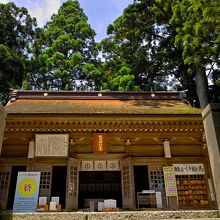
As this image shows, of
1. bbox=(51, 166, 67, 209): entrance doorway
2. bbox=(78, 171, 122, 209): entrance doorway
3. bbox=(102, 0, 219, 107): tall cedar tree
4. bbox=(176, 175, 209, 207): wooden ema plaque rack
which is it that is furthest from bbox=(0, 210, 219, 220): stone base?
bbox=(102, 0, 219, 107): tall cedar tree

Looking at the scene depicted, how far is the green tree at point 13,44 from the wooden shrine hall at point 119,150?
12513 millimetres

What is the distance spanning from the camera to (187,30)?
12.2 m

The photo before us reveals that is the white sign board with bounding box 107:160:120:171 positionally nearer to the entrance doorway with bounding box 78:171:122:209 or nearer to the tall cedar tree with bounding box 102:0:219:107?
the entrance doorway with bounding box 78:171:122:209

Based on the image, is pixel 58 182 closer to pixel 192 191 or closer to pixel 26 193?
pixel 26 193

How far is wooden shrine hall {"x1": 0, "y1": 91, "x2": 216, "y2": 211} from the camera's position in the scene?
9516 millimetres

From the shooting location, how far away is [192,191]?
1004cm

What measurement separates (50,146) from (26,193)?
6.74 feet

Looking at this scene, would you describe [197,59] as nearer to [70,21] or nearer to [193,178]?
[193,178]

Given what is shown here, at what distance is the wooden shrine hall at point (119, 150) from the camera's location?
9.52 meters

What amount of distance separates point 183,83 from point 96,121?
17651 mm

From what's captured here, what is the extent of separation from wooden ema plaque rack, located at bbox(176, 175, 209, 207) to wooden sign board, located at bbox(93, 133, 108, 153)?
3.22m

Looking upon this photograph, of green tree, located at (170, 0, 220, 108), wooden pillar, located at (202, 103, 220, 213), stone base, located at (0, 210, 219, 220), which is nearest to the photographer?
wooden pillar, located at (202, 103, 220, 213)

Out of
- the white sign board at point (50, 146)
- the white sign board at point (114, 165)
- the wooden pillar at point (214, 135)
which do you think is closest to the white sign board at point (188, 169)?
the white sign board at point (114, 165)

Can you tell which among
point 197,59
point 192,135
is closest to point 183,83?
point 197,59
